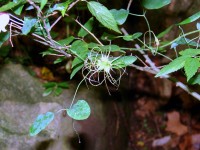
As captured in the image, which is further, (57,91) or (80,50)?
(57,91)

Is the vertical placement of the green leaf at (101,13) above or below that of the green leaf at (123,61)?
above

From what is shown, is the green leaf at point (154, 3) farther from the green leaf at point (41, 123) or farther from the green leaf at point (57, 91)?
the green leaf at point (57, 91)

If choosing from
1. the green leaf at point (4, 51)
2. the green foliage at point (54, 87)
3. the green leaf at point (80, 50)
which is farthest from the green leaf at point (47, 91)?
the green leaf at point (80, 50)

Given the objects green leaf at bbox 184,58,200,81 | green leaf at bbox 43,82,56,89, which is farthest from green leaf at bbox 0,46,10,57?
green leaf at bbox 184,58,200,81

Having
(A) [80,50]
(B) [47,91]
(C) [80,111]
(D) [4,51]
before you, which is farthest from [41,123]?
(D) [4,51]

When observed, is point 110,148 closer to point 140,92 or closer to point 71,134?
point 71,134

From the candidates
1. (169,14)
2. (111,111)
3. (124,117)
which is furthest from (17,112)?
(169,14)

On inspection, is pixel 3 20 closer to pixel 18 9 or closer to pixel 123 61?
pixel 18 9

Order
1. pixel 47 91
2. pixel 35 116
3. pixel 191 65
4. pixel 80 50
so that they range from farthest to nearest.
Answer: pixel 47 91 < pixel 35 116 < pixel 80 50 < pixel 191 65
